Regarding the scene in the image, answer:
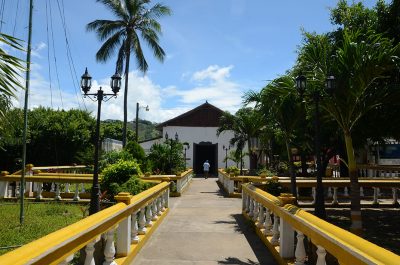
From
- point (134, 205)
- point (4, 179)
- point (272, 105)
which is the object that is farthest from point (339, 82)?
point (4, 179)

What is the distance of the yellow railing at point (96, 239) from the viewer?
284cm

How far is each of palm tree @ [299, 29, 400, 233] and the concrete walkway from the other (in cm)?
207

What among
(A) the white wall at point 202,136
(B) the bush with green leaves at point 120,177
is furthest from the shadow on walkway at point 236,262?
(A) the white wall at point 202,136

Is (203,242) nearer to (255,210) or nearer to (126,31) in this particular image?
(255,210)

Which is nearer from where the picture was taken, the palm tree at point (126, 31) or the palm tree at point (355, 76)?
the palm tree at point (355, 76)

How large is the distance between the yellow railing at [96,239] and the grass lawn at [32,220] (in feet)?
7.72

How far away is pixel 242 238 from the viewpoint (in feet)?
27.2

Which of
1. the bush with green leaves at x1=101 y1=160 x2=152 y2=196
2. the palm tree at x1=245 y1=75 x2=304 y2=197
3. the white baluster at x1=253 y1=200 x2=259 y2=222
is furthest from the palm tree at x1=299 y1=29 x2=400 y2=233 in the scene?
the bush with green leaves at x1=101 y1=160 x2=152 y2=196

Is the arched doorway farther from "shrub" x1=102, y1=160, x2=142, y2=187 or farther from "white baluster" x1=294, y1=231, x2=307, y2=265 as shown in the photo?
"white baluster" x1=294, y1=231, x2=307, y2=265

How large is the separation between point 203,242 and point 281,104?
410cm

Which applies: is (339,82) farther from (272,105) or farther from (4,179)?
(4,179)

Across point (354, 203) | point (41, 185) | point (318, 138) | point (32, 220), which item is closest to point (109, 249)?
point (354, 203)

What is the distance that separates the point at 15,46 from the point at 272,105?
7.10m

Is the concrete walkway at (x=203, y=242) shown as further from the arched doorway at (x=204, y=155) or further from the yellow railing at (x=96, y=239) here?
the arched doorway at (x=204, y=155)
